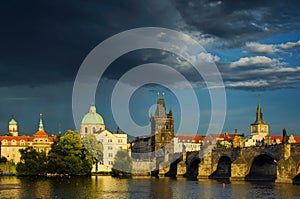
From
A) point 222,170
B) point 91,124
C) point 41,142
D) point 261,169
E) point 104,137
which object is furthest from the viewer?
point 91,124

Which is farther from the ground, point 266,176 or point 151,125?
point 151,125

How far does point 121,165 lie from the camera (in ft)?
395

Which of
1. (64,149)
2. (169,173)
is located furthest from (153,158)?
(64,149)

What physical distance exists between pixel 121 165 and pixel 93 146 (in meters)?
8.03

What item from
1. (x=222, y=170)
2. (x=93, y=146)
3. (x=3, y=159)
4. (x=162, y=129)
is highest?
(x=162, y=129)

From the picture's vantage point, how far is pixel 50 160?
114m

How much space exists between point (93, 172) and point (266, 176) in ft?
140

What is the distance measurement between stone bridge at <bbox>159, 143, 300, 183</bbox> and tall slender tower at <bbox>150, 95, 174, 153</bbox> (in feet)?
69.4

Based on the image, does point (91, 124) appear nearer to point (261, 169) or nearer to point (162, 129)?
point (162, 129)

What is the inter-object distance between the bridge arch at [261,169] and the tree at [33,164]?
46.4 m

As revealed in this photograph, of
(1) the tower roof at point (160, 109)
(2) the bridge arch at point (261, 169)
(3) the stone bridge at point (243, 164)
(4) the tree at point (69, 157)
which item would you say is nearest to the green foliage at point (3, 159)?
(4) the tree at point (69, 157)

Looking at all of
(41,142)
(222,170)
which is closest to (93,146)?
(222,170)

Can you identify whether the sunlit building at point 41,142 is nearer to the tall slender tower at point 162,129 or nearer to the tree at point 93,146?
the tall slender tower at point 162,129

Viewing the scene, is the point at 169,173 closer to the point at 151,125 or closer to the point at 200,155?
the point at 200,155
